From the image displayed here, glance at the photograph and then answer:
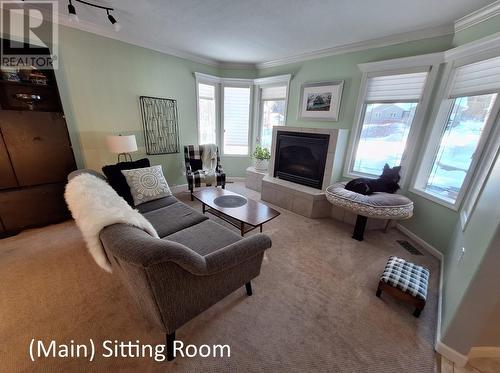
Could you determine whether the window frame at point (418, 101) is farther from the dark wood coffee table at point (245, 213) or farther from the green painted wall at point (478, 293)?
the dark wood coffee table at point (245, 213)

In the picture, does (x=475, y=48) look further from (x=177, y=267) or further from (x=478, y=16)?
(x=177, y=267)

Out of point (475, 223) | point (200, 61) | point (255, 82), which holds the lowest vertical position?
point (475, 223)

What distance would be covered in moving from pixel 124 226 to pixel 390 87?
3580mm

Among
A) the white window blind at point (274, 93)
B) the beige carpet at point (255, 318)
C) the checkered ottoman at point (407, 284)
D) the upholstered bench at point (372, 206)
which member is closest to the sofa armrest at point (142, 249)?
the beige carpet at point (255, 318)

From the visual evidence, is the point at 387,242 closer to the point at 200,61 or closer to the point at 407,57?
the point at 407,57

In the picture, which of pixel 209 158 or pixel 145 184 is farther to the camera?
pixel 209 158

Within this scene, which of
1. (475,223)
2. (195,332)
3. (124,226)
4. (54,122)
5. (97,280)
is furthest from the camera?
(54,122)

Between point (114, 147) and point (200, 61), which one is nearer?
point (114, 147)

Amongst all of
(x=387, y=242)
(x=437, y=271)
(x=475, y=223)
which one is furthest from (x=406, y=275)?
(x=387, y=242)

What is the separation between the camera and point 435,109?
2.47 m

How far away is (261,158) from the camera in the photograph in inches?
169

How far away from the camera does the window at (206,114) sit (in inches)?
163

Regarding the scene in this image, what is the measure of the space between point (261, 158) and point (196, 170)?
139 cm

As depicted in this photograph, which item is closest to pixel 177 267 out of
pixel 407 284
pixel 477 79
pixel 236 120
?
pixel 407 284
